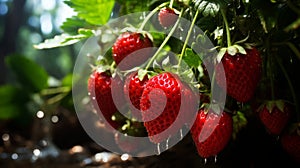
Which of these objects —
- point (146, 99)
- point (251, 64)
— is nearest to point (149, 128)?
point (146, 99)

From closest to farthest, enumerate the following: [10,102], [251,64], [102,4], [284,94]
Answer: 1. [251,64]
2. [284,94]
3. [102,4]
4. [10,102]

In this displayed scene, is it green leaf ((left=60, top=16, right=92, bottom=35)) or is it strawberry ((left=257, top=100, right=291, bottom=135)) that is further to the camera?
green leaf ((left=60, top=16, right=92, bottom=35))

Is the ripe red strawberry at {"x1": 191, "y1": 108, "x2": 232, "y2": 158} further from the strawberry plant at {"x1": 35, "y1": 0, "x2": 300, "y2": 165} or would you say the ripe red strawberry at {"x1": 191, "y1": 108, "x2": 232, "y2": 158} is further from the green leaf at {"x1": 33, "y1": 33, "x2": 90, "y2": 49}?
the green leaf at {"x1": 33, "y1": 33, "x2": 90, "y2": 49}

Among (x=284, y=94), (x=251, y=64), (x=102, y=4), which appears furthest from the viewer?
(x=102, y=4)

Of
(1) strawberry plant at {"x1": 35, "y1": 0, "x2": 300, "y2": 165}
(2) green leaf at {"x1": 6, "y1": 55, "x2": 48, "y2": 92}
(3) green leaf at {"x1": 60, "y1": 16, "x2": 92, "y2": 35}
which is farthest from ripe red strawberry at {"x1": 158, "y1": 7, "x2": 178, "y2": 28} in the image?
(2) green leaf at {"x1": 6, "y1": 55, "x2": 48, "y2": 92}

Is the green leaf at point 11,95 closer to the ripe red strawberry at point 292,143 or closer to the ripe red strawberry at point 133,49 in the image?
the ripe red strawberry at point 133,49

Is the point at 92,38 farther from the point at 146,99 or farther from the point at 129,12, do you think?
the point at 146,99
